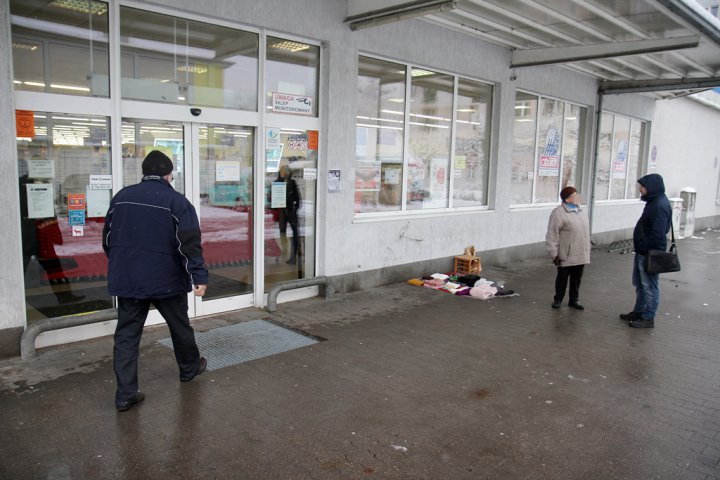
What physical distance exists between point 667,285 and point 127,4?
890 cm

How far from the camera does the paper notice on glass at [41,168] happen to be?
5.20 meters

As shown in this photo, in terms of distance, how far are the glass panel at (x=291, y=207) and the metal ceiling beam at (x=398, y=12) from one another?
1.51 metres

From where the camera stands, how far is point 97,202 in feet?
18.3

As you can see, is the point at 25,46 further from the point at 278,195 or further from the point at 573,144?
the point at 573,144

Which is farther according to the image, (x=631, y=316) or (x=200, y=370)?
(x=631, y=316)

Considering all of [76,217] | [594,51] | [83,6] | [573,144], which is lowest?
[76,217]

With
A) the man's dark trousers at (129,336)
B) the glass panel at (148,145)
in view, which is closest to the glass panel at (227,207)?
the glass panel at (148,145)

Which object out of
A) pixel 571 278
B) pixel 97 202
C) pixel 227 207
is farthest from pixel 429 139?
pixel 97 202

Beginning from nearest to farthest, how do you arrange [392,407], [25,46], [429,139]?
[392,407], [25,46], [429,139]

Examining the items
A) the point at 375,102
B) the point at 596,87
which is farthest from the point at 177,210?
the point at 596,87

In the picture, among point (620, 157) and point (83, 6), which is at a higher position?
point (83, 6)

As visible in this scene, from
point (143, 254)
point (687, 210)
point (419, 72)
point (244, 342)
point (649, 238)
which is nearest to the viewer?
point (143, 254)

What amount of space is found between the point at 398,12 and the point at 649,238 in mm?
4003

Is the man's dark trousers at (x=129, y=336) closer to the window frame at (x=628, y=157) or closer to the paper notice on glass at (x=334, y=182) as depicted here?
the paper notice on glass at (x=334, y=182)
